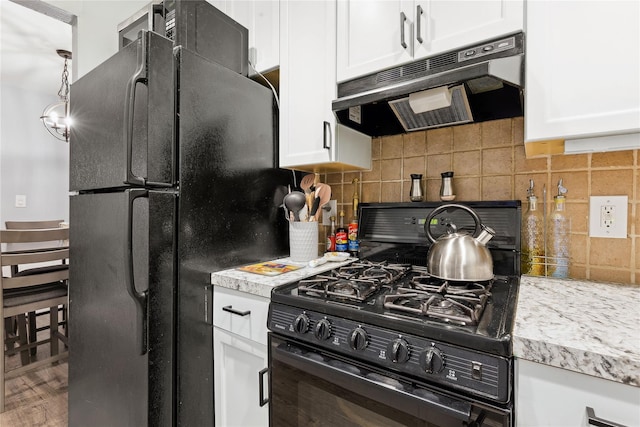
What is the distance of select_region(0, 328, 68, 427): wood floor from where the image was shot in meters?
1.79

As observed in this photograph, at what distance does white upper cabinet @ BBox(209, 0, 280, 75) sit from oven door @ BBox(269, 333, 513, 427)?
4.34 feet

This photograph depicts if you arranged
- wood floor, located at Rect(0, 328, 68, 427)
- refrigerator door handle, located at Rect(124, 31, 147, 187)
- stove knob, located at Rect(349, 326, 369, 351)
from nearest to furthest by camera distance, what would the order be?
1. stove knob, located at Rect(349, 326, 369, 351)
2. refrigerator door handle, located at Rect(124, 31, 147, 187)
3. wood floor, located at Rect(0, 328, 68, 427)

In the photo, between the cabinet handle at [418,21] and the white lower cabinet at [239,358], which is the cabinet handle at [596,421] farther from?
the cabinet handle at [418,21]

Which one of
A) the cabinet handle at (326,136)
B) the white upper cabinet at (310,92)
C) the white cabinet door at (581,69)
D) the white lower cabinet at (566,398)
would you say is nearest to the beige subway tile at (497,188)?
the white cabinet door at (581,69)

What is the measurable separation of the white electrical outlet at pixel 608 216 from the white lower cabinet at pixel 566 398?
0.74m

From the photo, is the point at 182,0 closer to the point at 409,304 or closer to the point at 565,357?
the point at 409,304

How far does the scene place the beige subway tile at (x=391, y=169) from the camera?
5.24 feet

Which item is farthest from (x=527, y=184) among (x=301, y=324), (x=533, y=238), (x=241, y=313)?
(x=241, y=313)

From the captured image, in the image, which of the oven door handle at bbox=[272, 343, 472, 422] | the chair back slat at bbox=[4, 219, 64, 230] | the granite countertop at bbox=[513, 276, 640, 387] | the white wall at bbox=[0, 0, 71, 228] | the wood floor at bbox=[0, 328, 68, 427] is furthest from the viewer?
the white wall at bbox=[0, 0, 71, 228]

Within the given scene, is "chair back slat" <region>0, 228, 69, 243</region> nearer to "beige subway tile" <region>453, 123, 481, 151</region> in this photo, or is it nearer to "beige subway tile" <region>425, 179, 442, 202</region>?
"beige subway tile" <region>425, 179, 442, 202</region>

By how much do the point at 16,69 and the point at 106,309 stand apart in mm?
3507

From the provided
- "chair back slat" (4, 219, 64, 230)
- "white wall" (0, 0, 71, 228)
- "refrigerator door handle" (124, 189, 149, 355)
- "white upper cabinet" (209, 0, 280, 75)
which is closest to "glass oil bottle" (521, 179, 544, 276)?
"white upper cabinet" (209, 0, 280, 75)

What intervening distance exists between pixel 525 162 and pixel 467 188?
0.24 m

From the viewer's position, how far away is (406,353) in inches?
30.2
